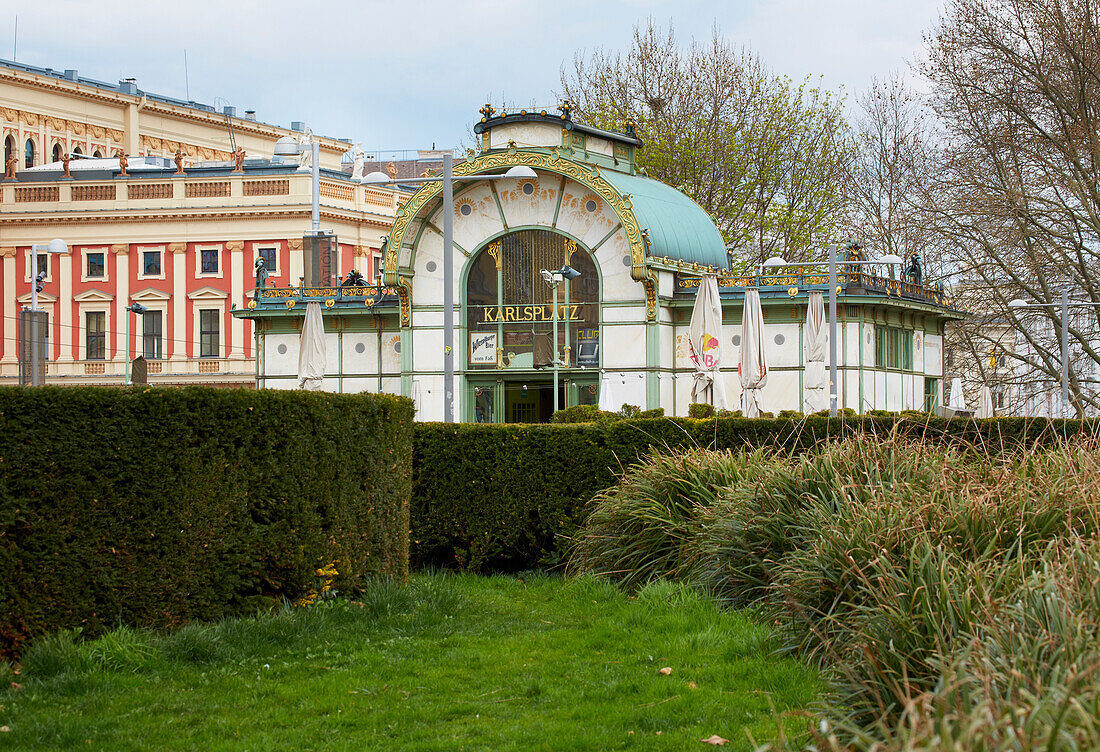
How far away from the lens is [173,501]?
10.1 meters

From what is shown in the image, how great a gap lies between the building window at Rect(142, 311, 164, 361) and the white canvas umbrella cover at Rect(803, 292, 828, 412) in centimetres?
3997

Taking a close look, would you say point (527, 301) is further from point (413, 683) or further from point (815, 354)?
point (413, 683)

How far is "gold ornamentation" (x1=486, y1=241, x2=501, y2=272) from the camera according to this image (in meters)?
36.4

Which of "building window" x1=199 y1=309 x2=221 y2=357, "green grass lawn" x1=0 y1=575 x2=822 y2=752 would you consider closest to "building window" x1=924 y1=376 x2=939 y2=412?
"green grass lawn" x1=0 y1=575 x2=822 y2=752

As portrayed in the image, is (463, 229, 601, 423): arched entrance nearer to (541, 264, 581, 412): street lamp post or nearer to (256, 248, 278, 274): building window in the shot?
(541, 264, 581, 412): street lamp post

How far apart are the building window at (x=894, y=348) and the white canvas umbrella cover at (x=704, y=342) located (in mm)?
6148

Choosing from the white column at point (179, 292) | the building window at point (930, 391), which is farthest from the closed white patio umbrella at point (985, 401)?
the white column at point (179, 292)

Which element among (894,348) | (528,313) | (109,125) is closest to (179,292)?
(109,125)

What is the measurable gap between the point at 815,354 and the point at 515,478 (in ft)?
51.1

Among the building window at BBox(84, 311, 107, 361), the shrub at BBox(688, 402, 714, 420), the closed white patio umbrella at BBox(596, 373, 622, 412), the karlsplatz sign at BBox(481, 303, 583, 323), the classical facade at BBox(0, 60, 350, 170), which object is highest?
the classical facade at BBox(0, 60, 350, 170)

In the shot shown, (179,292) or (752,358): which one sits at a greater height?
(179,292)

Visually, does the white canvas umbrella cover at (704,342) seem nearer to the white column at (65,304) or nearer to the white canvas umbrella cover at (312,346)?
the white canvas umbrella cover at (312,346)

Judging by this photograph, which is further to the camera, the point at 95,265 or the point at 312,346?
the point at 95,265

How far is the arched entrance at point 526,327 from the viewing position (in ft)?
116
